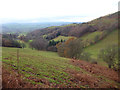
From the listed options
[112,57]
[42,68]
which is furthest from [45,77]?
[112,57]

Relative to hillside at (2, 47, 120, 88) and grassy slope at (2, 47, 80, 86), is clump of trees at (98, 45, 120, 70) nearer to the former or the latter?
hillside at (2, 47, 120, 88)

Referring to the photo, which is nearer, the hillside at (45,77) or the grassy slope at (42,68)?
the hillside at (45,77)

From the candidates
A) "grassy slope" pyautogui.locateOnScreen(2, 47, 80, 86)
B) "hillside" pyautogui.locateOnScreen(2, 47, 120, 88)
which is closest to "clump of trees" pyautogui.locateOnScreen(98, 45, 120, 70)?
"hillside" pyautogui.locateOnScreen(2, 47, 120, 88)

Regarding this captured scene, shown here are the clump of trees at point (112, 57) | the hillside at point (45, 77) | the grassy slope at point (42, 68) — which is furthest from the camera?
the clump of trees at point (112, 57)

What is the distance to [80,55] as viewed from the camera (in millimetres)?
32031

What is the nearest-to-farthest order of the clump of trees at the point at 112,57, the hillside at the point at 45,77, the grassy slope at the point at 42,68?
the hillside at the point at 45,77, the grassy slope at the point at 42,68, the clump of trees at the point at 112,57

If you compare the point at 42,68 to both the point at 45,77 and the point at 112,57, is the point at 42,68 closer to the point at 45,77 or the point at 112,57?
the point at 45,77

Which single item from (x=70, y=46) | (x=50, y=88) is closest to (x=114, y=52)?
(x=70, y=46)

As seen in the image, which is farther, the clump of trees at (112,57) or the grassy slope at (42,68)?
the clump of trees at (112,57)

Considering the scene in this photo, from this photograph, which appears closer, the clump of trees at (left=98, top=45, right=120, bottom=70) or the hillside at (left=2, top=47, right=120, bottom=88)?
the hillside at (left=2, top=47, right=120, bottom=88)

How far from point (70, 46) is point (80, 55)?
5385 mm

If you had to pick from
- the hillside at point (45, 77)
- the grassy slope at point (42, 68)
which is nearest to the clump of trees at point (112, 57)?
the hillside at point (45, 77)

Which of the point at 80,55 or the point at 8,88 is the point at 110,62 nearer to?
the point at 80,55

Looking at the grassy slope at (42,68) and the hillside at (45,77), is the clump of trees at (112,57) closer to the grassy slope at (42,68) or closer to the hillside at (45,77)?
the hillside at (45,77)
